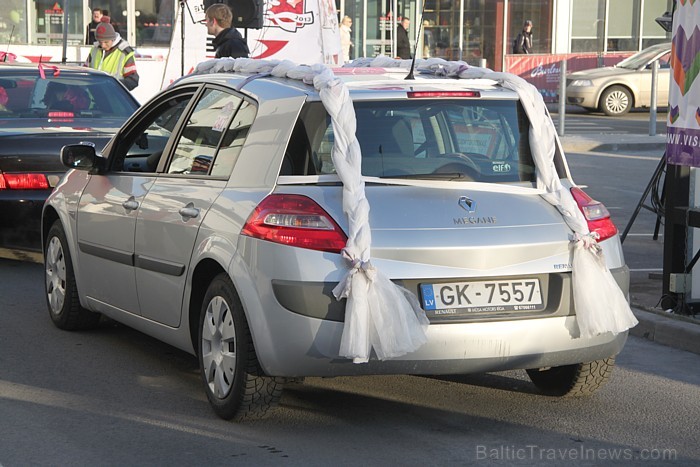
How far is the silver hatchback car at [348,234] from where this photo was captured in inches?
207

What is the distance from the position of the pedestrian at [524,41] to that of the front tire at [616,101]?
22.2 ft

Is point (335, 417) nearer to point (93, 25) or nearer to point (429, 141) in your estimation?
point (429, 141)

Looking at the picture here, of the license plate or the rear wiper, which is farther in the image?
the rear wiper

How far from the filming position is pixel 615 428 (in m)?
5.64

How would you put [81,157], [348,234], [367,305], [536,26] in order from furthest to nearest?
[536,26], [81,157], [348,234], [367,305]

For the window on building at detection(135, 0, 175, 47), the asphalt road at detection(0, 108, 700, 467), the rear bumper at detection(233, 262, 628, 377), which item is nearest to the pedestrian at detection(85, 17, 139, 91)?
the window on building at detection(135, 0, 175, 47)

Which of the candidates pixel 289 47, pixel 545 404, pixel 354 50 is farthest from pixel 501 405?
pixel 354 50

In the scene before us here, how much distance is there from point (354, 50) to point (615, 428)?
28984 millimetres

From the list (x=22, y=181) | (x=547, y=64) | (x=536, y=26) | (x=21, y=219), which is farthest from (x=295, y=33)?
(x=536, y=26)

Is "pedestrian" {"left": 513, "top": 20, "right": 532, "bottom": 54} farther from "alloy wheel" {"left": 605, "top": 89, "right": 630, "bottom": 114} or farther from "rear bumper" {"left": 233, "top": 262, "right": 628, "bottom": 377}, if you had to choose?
"rear bumper" {"left": 233, "top": 262, "right": 628, "bottom": 377}

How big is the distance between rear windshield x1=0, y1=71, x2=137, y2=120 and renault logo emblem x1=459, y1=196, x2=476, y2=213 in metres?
6.19

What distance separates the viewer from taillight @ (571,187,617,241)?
5.70 m

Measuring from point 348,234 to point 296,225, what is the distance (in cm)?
23

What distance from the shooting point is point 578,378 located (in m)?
6.06
